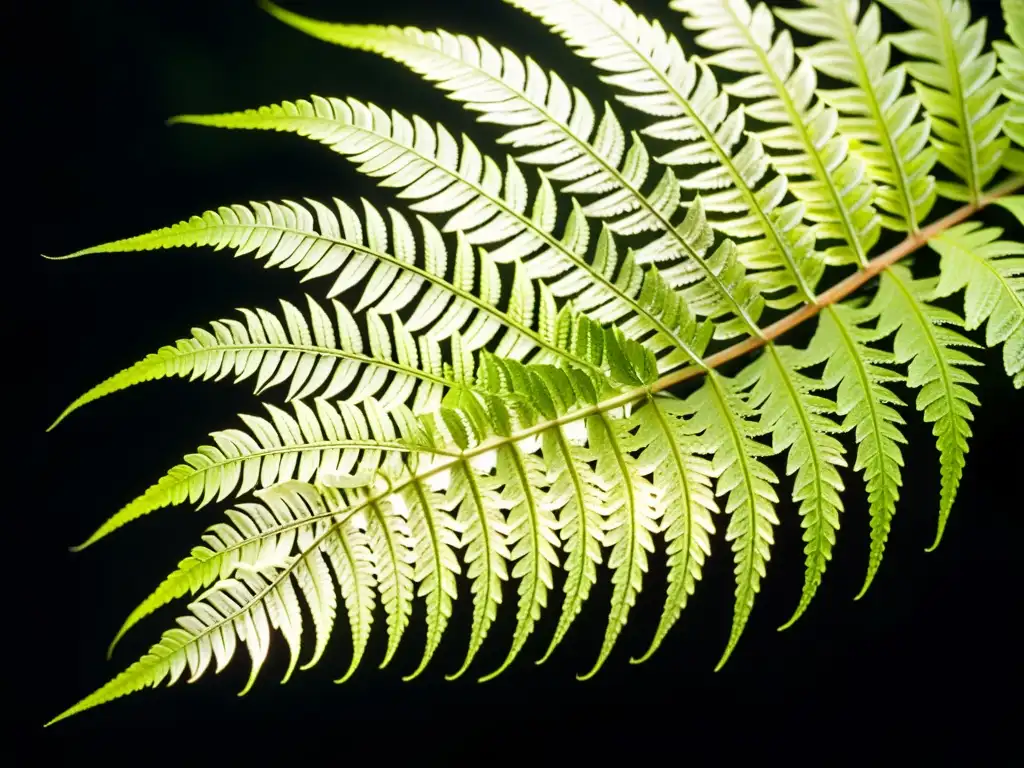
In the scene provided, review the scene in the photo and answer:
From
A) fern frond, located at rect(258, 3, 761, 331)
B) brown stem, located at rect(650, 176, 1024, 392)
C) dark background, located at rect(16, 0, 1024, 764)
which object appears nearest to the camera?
fern frond, located at rect(258, 3, 761, 331)

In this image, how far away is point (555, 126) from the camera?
88 centimetres

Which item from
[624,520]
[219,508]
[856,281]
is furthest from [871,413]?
[219,508]

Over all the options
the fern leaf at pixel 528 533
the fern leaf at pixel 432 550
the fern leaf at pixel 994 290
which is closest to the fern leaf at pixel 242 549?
the fern leaf at pixel 432 550

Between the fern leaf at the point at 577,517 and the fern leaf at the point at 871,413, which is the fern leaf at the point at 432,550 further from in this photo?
the fern leaf at the point at 871,413

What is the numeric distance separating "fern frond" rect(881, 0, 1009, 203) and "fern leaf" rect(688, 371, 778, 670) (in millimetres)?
436

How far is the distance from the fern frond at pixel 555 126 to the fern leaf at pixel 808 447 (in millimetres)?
178

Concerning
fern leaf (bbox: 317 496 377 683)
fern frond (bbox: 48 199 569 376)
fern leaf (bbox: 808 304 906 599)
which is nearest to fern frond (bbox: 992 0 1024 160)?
fern leaf (bbox: 808 304 906 599)

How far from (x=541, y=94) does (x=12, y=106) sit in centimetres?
108

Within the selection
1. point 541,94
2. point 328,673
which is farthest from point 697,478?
point 328,673

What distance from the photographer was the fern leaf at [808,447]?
0.91 m

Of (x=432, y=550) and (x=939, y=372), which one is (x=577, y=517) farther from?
(x=939, y=372)

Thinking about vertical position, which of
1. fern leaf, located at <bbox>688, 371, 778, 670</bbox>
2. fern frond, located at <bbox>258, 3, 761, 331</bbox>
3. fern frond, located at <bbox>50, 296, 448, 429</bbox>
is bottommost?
fern leaf, located at <bbox>688, 371, 778, 670</bbox>

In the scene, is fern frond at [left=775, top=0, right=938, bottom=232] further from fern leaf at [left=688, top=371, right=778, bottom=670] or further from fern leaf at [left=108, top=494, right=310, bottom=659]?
fern leaf at [left=108, top=494, right=310, bottom=659]

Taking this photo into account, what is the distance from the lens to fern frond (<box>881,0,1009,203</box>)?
2.85ft
